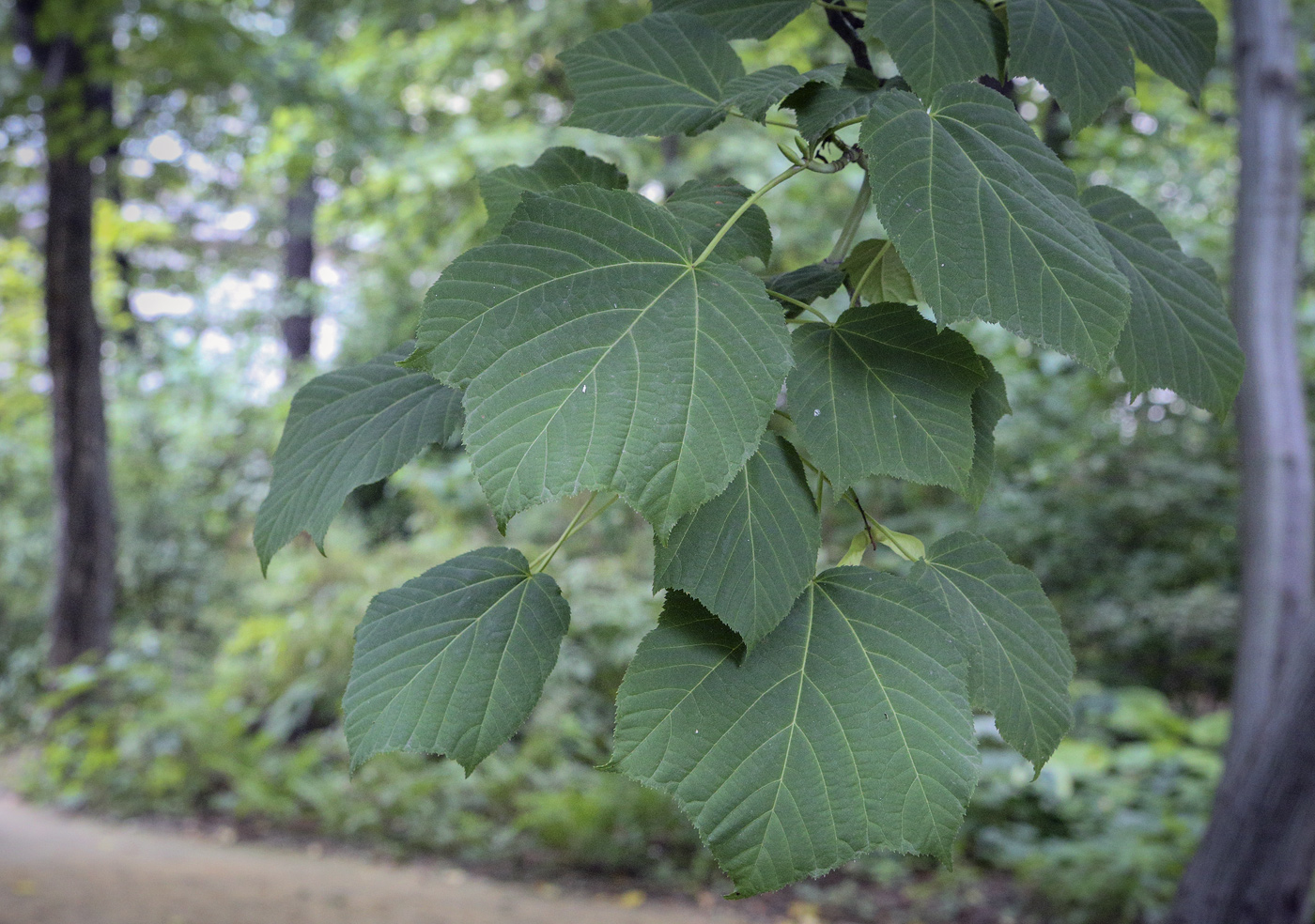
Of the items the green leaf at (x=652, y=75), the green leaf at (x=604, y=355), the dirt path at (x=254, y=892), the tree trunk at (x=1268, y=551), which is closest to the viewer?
the green leaf at (x=604, y=355)

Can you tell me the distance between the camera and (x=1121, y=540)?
5031 millimetres

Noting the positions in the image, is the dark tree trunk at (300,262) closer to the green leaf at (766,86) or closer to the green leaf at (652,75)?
the green leaf at (652,75)

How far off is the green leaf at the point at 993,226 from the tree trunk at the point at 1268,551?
8.09ft

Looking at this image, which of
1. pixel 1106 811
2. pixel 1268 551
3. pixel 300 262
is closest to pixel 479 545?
pixel 1106 811

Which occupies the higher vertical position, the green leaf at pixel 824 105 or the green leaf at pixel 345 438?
the green leaf at pixel 824 105

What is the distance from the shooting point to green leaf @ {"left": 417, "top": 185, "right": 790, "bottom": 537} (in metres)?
0.53

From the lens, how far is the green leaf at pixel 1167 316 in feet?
2.33

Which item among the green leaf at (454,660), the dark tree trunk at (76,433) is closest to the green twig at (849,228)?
the green leaf at (454,660)

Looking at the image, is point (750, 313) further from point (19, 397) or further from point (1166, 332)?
point (19, 397)

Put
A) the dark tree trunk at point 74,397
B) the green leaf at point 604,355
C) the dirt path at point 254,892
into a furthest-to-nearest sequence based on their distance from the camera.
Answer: the dark tree trunk at point 74,397 < the dirt path at point 254,892 < the green leaf at point 604,355

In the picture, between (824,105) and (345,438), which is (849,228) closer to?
(824,105)

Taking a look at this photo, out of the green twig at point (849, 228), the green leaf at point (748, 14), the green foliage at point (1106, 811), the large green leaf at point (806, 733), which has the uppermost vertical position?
the green leaf at point (748, 14)

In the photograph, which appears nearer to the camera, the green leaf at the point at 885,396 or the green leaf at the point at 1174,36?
the green leaf at the point at 885,396

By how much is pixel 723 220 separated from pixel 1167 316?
32cm
